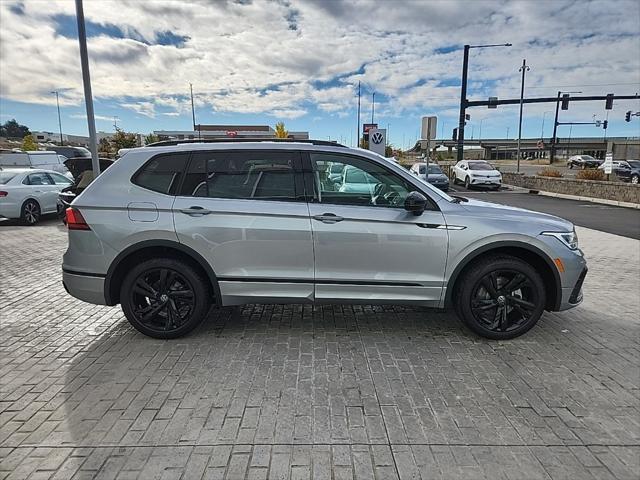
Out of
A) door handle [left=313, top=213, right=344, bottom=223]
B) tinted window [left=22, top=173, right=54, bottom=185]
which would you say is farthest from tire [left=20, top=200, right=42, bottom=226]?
door handle [left=313, top=213, right=344, bottom=223]

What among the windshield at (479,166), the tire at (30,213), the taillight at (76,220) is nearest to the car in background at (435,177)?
the windshield at (479,166)

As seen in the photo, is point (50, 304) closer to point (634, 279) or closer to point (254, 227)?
point (254, 227)

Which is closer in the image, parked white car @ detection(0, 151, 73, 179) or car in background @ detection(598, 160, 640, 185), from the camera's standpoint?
parked white car @ detection(0, 151, 73, 179)

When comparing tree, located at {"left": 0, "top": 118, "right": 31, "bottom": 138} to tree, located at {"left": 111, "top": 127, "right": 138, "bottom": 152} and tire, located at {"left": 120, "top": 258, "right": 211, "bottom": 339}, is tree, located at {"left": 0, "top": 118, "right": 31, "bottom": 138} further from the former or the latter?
tire, located at {"left": 120, "top": 258, "right": 211, "bottom": 339}

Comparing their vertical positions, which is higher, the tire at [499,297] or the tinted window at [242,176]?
the tinted window at [242,176]

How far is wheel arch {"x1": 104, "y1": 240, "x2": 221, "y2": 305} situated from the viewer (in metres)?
3.95

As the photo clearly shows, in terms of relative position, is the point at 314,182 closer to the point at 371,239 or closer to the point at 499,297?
the point at 371,239

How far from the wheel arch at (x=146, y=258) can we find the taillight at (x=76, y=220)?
17.1 inches

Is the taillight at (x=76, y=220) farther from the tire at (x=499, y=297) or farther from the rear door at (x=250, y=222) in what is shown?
the tire at (x=499, y=297)

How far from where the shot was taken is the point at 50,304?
Answer: 5215mm

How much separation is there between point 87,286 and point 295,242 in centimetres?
203

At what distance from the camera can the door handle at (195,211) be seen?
3924 mm

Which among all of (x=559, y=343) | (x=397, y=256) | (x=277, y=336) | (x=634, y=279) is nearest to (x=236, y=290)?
(x=277, y=336)

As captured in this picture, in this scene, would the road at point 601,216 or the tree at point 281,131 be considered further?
the tree at point 281,131
